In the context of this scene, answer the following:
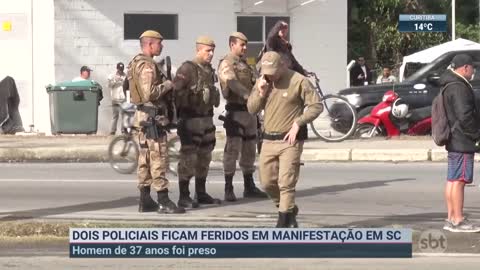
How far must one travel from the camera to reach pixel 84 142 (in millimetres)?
19844

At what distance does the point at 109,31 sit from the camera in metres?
23.6

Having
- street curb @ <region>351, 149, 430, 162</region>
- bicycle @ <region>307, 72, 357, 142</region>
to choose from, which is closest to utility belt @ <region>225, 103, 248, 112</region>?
street curb @ <region>351, 149, 430, 162</region>

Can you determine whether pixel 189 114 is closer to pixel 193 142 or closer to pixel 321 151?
pixel 193 142

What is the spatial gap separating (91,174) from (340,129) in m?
5.71

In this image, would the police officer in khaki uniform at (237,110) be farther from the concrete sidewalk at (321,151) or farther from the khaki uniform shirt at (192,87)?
the concrete sidewalk at (321,151)

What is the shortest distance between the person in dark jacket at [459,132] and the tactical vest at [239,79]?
8.43 feet

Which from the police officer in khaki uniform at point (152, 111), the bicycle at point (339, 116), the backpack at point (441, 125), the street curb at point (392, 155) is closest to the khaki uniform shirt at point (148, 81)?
the police officer in khaki uniform at point (152, 111)

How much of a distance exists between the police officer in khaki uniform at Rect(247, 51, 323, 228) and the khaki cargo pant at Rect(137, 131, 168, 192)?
1.68m

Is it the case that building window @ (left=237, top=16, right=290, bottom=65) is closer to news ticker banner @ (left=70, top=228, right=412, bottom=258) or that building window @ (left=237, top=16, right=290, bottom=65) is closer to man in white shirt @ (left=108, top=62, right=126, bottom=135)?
man in white shirt @ (left=108, top=62, right=126, bottom=135)

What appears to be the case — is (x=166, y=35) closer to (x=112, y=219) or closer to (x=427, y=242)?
(x=112, y=219)

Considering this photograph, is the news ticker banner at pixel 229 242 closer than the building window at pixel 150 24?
Yes

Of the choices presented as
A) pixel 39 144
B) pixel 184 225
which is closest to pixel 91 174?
pixel 39 144

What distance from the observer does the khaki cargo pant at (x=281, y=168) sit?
29.2 ft

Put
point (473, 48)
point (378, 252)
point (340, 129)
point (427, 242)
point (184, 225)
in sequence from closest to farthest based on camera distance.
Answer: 1. point (378, 252)
2. point (427, 242)
3. point (184, 225)
4. point (340, 129)
5. point (473, 48)
